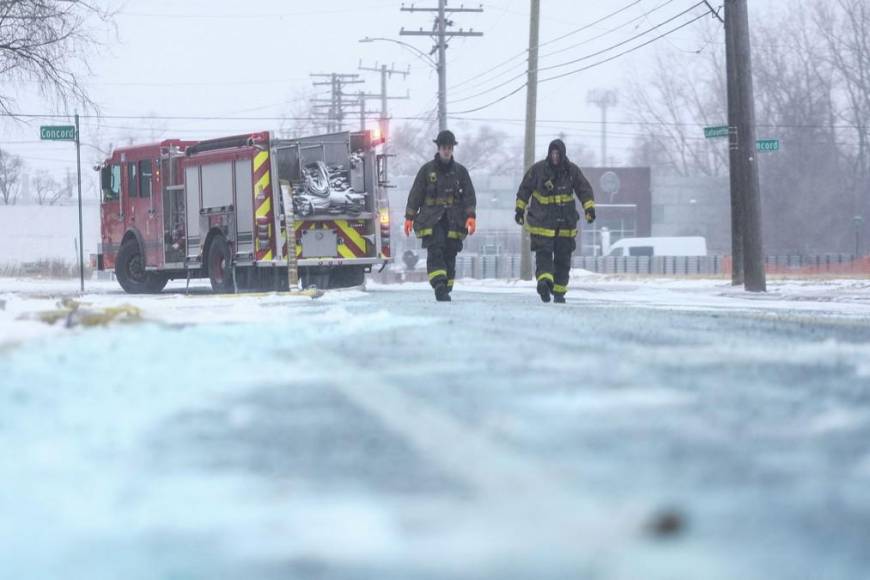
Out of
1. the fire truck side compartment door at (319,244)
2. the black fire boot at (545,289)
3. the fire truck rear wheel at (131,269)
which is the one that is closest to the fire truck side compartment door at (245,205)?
the fire truck side compartment door at (319,244)

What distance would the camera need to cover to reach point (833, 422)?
13.0ft

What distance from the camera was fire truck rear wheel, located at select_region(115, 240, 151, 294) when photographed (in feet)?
76.5

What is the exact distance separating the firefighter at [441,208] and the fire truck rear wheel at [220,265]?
689cm

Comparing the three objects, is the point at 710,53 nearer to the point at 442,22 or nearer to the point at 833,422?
the point at 442,22

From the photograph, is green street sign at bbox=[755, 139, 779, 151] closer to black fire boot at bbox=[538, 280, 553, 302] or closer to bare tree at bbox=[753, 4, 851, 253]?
black fire boot at bbox=[538, 280, 553, 302]

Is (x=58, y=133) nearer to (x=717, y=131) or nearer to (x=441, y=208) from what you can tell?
(x=441, y=208)

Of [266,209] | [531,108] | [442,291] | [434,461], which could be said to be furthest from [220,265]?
[434,461]

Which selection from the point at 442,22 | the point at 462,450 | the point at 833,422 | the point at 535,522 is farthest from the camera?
the point at 442,22

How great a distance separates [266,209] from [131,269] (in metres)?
5.18

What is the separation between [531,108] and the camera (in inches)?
1346

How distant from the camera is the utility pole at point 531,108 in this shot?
33156mm

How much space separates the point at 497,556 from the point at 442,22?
148 ft

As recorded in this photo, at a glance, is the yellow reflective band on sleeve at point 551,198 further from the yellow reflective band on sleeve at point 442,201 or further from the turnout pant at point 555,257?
the yellow reflective band on sleeve at point 442,201

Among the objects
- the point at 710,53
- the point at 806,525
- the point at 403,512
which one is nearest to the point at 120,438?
the point at 403,512
